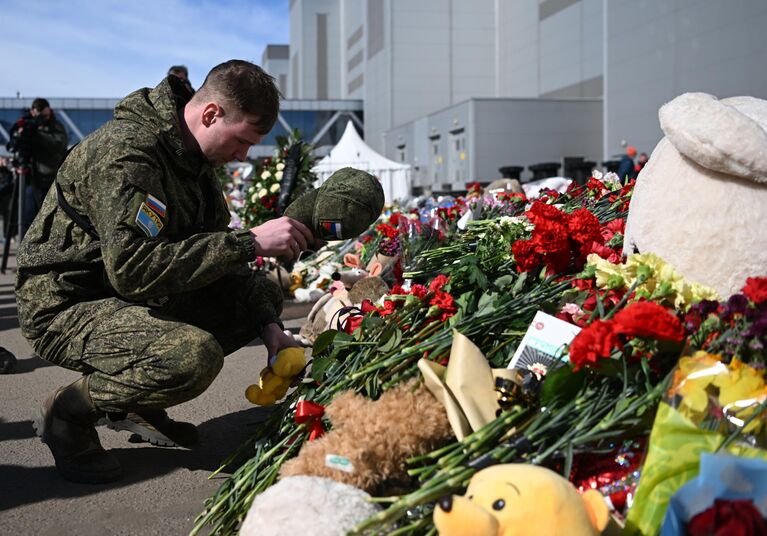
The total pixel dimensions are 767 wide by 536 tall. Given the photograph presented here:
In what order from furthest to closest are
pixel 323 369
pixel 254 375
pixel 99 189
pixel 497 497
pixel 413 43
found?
pixel 413 43 < pixel 254 375 < pixel 99 189 < pixel 323 369 < pixel 497 497

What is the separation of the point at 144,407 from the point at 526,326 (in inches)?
59.0

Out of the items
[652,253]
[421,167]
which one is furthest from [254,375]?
[421,167]

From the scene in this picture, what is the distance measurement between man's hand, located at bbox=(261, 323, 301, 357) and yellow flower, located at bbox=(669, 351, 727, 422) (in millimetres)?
1775

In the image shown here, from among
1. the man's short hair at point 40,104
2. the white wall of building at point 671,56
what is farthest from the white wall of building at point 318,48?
the man's short hair at point 40,104

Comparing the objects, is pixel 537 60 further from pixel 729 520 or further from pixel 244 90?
pixel 729 520

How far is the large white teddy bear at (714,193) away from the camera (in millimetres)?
2225

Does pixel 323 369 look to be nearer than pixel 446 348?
No

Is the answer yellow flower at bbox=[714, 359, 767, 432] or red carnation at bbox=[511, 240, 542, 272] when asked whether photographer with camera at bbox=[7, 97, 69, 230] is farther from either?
yellow flower at bbox=[714, 359, 767, 432]

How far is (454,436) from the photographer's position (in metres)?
2.24

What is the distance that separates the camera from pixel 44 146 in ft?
28.9

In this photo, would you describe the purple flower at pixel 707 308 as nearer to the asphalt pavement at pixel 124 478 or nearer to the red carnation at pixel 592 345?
the red carnation at pixel 592 345

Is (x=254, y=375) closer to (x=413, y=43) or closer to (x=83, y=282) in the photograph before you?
(x=83, y=282)

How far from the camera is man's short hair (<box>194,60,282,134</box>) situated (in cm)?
293

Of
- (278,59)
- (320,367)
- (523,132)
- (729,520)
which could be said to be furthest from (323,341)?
(278,59)
